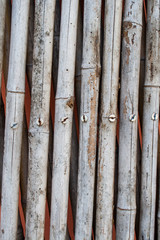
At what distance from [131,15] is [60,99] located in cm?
42

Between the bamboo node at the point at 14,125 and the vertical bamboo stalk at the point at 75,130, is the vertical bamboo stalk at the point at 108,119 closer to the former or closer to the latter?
the vertical bamboo stalk at the point at 75,130

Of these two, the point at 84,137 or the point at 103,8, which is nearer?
the point at 84,137

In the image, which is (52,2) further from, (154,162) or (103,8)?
(154,162)

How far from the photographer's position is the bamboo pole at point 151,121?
3.24 ft

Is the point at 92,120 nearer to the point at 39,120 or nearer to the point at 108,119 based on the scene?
the point at 108,119

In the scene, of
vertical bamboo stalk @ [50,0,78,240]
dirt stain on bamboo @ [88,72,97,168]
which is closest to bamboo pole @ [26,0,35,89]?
vertical bamboo stalk @ [50,0,78,240]

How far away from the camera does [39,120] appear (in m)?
0.95

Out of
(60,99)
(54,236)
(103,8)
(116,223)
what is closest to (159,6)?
(103,8)

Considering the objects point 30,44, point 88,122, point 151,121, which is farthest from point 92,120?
point 30,44

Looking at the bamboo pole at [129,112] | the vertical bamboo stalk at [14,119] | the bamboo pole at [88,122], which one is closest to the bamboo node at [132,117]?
the bamboo pole at [129,112]

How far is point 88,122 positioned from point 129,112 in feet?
0.54

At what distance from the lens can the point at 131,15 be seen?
97cm

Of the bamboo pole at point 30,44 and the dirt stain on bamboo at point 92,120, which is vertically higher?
the bamboo pole at point 30,44

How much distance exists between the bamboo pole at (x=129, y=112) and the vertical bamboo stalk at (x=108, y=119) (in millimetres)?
36
